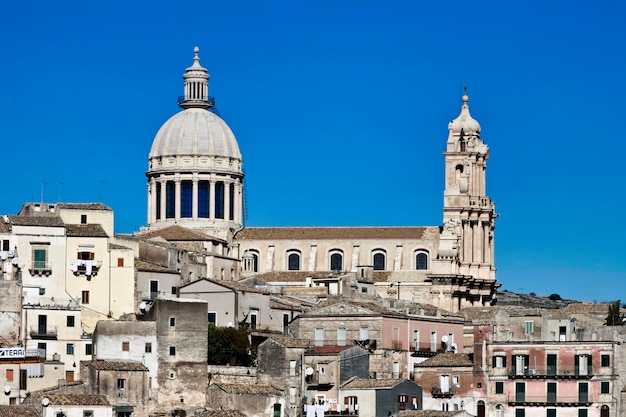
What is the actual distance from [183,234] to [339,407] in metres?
42.2

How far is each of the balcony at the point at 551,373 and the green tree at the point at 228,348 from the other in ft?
36.4

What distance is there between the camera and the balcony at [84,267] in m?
106

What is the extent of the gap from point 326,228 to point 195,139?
1019 cm

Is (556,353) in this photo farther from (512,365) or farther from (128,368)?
(128,368)

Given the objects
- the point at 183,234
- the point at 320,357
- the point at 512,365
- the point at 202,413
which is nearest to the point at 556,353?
the point at 512,365

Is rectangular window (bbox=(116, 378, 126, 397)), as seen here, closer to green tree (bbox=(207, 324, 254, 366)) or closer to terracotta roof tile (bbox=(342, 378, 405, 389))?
green tree (bbox=(207, 324, 254, 366))

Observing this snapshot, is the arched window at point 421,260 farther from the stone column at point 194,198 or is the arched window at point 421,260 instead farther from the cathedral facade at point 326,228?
the stone column at point 194,198

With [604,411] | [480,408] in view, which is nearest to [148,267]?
[480,408]

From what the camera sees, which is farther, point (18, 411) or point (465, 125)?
point (465, 125)

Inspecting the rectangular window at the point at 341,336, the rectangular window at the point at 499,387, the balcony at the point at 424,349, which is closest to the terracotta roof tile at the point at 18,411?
the rectangular window at the point at 341,336

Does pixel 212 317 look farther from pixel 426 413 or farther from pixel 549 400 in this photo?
pixel 549 400

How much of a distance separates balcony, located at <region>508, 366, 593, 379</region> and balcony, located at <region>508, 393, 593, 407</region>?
791 millimetres

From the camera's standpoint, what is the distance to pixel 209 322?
350ft

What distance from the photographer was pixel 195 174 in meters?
154
